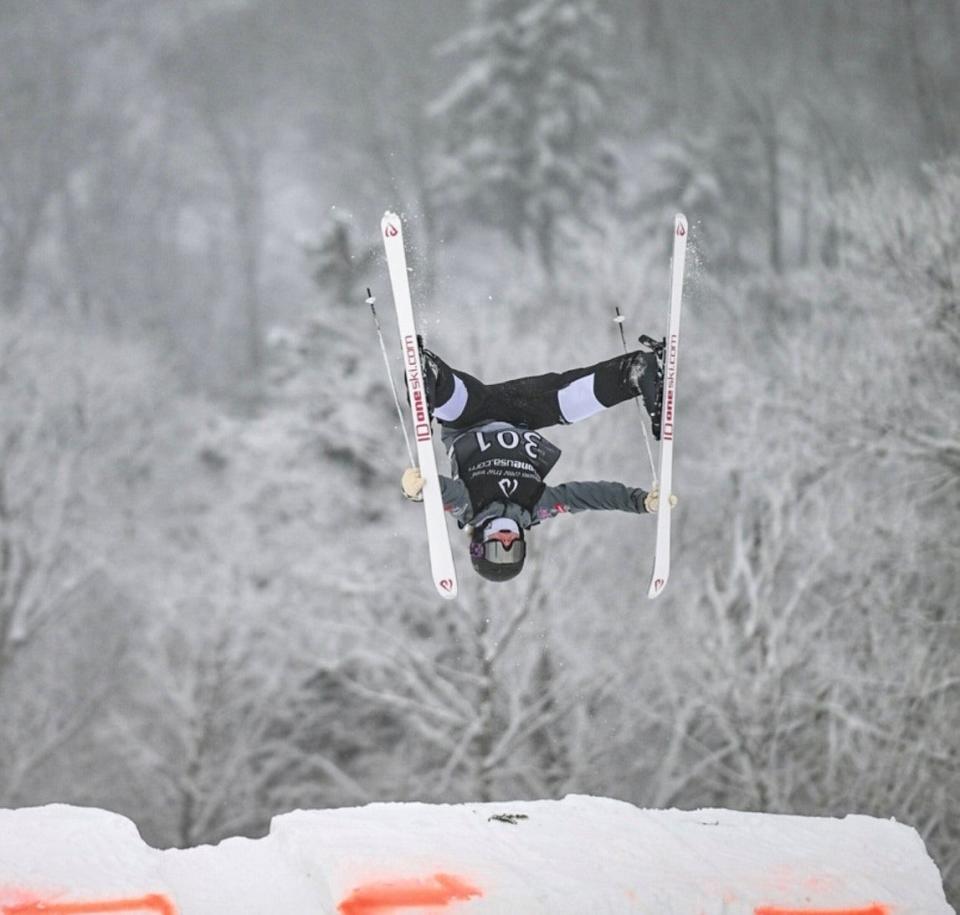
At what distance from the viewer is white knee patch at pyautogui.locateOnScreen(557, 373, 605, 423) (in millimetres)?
8422

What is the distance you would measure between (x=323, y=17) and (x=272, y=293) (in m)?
17.3

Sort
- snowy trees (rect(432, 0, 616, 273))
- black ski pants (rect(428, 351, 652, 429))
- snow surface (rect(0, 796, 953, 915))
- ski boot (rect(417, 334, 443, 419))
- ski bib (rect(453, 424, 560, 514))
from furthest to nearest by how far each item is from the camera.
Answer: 1. snowy trees (rect(432, 0, 616, 273))
2. black ski pants (rect(428, 351, 652, 429))
3. ski bib (rect(453, 424, 560, 514))
4. ski boot (rect(417, 334, 443, 419))
5. snow surface (rect(0, 796, 953, 915))

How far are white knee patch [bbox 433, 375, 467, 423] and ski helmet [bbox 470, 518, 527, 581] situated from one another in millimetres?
725

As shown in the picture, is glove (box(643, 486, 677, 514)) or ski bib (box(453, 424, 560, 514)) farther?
glove (box(643, 486, 677, 514))

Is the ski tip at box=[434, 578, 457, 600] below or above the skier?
below

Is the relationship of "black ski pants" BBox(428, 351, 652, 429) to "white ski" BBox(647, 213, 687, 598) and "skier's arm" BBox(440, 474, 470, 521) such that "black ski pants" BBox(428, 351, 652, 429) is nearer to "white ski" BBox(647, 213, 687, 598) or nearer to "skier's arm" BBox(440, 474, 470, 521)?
"white ski" BBox(647, 213, 687, 598)

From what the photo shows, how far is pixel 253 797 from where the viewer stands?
24375 millimetres

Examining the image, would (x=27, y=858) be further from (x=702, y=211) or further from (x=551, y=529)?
(x=702, y=211)

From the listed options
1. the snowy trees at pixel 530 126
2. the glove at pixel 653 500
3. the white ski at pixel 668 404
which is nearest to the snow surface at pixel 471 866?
the white ski at pixel 668 404

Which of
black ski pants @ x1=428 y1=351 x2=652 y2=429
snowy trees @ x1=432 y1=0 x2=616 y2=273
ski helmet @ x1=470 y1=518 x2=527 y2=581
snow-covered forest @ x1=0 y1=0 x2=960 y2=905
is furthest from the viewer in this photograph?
snowy trees @ x1=432 y1=0 x2=616 y2=273

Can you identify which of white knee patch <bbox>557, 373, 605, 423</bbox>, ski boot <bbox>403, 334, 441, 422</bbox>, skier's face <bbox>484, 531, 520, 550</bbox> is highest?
ski boot <bbox>403, 334, 441, 422</bbox>

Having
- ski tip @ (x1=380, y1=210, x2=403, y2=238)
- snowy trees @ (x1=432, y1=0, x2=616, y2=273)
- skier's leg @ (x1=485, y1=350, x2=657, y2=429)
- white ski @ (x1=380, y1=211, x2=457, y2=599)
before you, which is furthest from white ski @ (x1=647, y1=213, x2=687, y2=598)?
snowy trees @ (x1=432, y1=0, x2=616, y2=273)

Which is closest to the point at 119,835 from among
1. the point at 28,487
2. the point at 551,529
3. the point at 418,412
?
the point at 418,412

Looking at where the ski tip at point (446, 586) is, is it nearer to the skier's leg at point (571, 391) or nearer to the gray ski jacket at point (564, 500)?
the gray ski jacket at point (564, 500)
